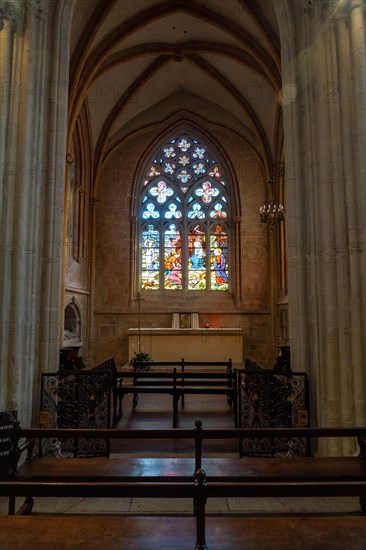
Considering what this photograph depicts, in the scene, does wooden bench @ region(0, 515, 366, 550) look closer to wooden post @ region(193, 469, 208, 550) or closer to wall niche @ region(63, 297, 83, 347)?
wooden post @ region(193, 469, 208, 550)

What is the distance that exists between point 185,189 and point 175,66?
410 cm

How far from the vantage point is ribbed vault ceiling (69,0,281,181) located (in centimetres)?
916

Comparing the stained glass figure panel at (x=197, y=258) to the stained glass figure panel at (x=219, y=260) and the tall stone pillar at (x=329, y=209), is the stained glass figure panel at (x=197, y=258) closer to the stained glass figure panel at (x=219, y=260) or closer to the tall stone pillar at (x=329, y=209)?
the stained glass figure panel at (x=219, y=260)

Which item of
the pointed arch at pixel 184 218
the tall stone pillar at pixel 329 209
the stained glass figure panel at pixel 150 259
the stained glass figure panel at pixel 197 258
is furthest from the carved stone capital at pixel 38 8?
the stained glass figure panel at pixel 197 258

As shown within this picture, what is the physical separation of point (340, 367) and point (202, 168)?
11.3 m

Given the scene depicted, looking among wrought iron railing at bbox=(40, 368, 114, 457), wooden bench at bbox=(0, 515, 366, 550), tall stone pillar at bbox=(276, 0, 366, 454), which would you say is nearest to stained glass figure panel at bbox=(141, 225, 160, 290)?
wrought iron railing at bbox=(40, 368, 114, 457)

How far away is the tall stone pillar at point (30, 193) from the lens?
4500mm

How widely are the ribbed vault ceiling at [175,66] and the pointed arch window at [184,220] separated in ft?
4.96

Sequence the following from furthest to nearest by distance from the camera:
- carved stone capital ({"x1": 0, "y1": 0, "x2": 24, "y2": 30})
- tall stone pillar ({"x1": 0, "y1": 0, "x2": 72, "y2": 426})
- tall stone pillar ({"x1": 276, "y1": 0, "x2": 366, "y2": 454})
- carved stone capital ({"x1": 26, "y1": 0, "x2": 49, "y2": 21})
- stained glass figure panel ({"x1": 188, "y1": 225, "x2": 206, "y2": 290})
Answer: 1. stained glass figure panel ({"x1": 188, "y1": 225, "x2": 206, "y2": 290})
2. carved stone capital ({"x1": 26, "y1": 0, "x2": 49, "y2": 21})
3. carved stone capital ({"x1": 0, "y1": 0, "x2": 24, "y2": 30})
4. tall stone pillar ({"x1": 0, "y1": 0, "x2": 72, "y2": 426})
5. tall stone pillar ({"x1": 276, "y1": 0, "x2": 366, "y2": 454})

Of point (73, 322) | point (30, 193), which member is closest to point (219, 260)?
point (73, 322)

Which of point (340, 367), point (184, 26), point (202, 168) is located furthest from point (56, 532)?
point (202, 168)

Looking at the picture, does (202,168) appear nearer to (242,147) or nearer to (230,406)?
(242,147)

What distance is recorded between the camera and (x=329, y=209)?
462 centimetres

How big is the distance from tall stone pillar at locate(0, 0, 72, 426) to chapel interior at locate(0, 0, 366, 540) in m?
0.02
